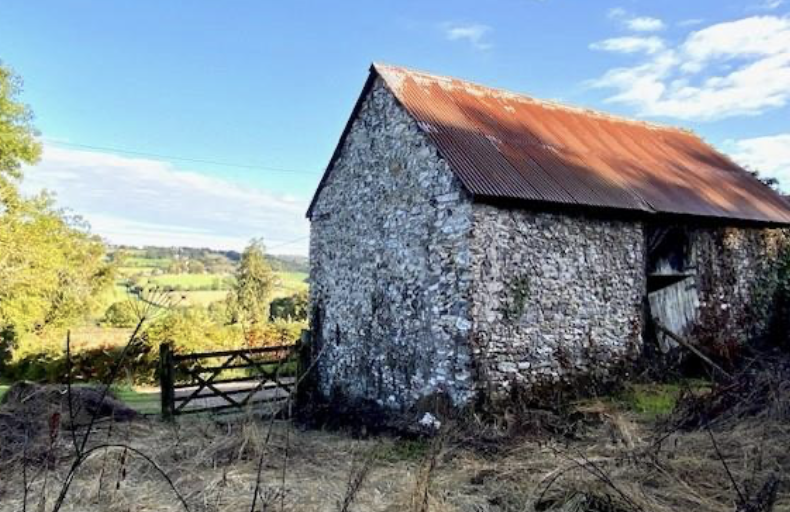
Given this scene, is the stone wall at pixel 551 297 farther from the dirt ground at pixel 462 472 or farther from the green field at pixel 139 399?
the green field at pixel 139 399

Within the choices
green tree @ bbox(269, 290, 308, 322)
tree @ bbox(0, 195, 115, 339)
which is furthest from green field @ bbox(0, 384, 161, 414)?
green tree @ bbox(269, 290, 308, 322)

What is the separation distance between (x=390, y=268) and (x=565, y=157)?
13.7ft

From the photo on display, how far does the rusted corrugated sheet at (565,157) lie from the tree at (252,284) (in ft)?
68.1

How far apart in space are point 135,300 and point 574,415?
799 centimetres

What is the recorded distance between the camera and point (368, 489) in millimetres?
6160

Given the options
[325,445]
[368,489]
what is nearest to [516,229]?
[325,445]

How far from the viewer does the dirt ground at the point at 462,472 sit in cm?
509

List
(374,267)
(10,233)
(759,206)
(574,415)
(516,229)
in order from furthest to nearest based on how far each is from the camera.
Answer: (10,233) → (759,206) → (374,267) → (516,229) → (574,415)

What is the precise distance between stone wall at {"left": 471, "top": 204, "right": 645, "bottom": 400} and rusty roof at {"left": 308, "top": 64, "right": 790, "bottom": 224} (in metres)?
0.50

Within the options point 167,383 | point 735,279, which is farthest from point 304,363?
point 735,279

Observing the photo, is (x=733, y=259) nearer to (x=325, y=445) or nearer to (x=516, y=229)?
(x=516, y=229)

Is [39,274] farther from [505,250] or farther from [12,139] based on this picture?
[505,250]

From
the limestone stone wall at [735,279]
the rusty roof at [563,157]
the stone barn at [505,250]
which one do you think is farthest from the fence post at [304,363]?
the limestone stone wall at [735,279]

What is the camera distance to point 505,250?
404 inches
